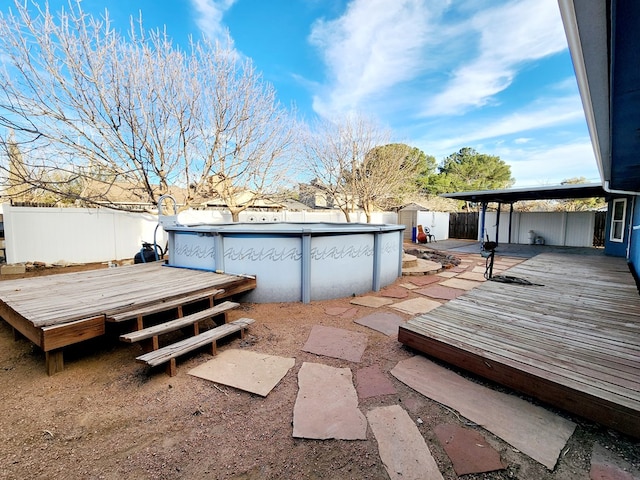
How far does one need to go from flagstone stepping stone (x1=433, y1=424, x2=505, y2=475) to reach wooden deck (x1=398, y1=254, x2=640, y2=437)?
634 mm

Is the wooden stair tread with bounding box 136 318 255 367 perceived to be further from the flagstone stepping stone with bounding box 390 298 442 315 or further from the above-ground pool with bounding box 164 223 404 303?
the flagstone stepping stone with bounding box 390 298 442 315

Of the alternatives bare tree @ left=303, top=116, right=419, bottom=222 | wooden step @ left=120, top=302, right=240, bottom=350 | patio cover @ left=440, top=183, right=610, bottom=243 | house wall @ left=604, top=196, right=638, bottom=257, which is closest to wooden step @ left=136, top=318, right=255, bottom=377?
wooden step @ left=120, top=302, right=240, bottom=350

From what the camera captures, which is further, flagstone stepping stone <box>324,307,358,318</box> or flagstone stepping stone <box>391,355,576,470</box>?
flagstone stepping stone <box>324,307,358,318</box>

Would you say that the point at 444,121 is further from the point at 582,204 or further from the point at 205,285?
the point at 205,285

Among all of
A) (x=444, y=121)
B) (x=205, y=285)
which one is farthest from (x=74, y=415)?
(x=444, y=121)

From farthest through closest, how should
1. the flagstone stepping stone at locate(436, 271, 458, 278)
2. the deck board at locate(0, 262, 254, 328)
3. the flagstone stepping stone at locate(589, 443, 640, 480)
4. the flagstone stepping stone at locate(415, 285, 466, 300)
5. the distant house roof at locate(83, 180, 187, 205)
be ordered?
the distant house roof at locate(83, 180, 187, 205) → the flagstone stepping stone at locate(436, 271, 458, 278) → the flagstone stepping stone at locate(415, 285, 466, 300) → the deck board at locate(0, 262, 254, 328) → the flagstone stepping stone at locate(589, 443, 640, 480)

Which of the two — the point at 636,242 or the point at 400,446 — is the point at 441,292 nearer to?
the point at 400,446

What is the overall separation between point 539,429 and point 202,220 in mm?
10908

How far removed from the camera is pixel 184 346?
2.38 meters

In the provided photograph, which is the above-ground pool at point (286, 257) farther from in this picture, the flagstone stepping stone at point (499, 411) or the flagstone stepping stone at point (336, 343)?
the flagstone stepping stone at point (499, 411)

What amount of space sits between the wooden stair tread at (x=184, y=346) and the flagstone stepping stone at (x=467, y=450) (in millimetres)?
1985

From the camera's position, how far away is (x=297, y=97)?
34.2ft

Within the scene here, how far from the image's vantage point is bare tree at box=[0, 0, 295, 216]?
587cm

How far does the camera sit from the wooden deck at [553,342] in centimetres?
168
